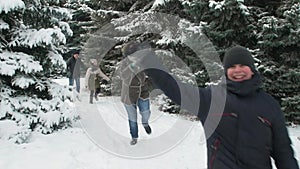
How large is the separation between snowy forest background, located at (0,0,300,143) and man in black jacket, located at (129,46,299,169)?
17.0 feet

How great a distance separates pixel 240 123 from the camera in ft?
7.86

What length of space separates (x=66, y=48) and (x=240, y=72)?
24.1ft

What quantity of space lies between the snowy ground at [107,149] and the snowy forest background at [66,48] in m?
0.55

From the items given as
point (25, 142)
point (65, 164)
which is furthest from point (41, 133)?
point (65, 164)

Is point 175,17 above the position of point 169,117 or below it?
above

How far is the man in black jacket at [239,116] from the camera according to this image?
238 cm

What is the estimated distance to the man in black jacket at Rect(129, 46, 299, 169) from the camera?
2379 mm

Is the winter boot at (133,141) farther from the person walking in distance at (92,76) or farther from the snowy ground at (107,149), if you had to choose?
the person walking in distance at (92,76)

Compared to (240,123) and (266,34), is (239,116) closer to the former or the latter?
(240,123)

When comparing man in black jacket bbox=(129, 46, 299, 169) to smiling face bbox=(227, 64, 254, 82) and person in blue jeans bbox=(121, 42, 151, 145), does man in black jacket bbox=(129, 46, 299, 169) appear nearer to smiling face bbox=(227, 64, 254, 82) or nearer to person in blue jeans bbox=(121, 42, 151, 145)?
smiling face bbox=(227, 64, 254, 82)

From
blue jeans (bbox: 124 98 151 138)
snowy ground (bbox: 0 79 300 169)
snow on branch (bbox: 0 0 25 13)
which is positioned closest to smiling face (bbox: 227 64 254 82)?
snowy ground (bbox: 0 79 300 169)

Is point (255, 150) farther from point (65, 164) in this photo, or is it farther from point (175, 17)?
point (175, 17)

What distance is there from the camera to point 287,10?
28.6ft

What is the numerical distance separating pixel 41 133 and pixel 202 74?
516 centimetres
